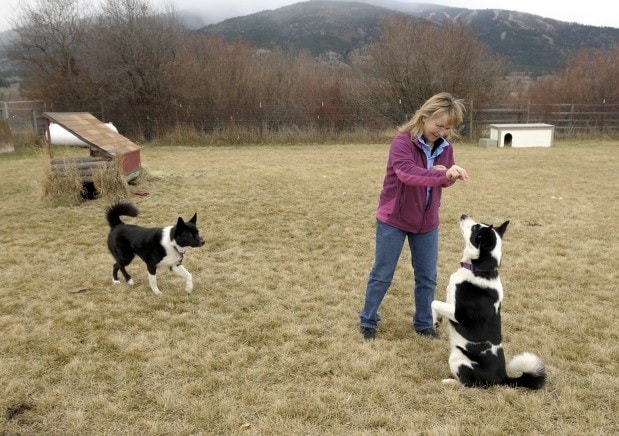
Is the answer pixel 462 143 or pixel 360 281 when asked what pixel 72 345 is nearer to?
pixel 360 281

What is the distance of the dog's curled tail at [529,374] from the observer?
2.61 m

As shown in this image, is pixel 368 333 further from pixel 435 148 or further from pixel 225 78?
pixel 225 78

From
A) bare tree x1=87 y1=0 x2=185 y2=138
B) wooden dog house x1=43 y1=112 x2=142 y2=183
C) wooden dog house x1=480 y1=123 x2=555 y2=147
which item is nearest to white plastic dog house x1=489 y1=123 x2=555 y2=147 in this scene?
wooden dog house x1=480 y1=123 x2=555 y2=147

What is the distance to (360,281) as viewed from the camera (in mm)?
4383

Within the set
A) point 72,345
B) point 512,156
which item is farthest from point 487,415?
point 512,156

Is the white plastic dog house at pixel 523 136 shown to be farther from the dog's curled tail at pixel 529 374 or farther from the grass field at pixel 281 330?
the dog's curled tail at pixel 529 374

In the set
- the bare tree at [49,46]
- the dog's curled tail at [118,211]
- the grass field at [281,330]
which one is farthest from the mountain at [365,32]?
the dog's curled tail at [118,211]

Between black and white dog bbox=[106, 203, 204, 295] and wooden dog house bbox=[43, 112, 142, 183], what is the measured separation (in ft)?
13.0

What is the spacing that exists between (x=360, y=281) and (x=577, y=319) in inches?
70.9

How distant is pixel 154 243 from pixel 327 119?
1520 cm

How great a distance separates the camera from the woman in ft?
9.07

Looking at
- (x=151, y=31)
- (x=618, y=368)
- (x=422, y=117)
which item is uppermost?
(x=151, y=31)

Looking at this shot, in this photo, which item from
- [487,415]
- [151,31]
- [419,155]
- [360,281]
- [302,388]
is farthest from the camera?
[151,31]

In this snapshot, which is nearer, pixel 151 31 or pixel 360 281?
pixel 360 281
